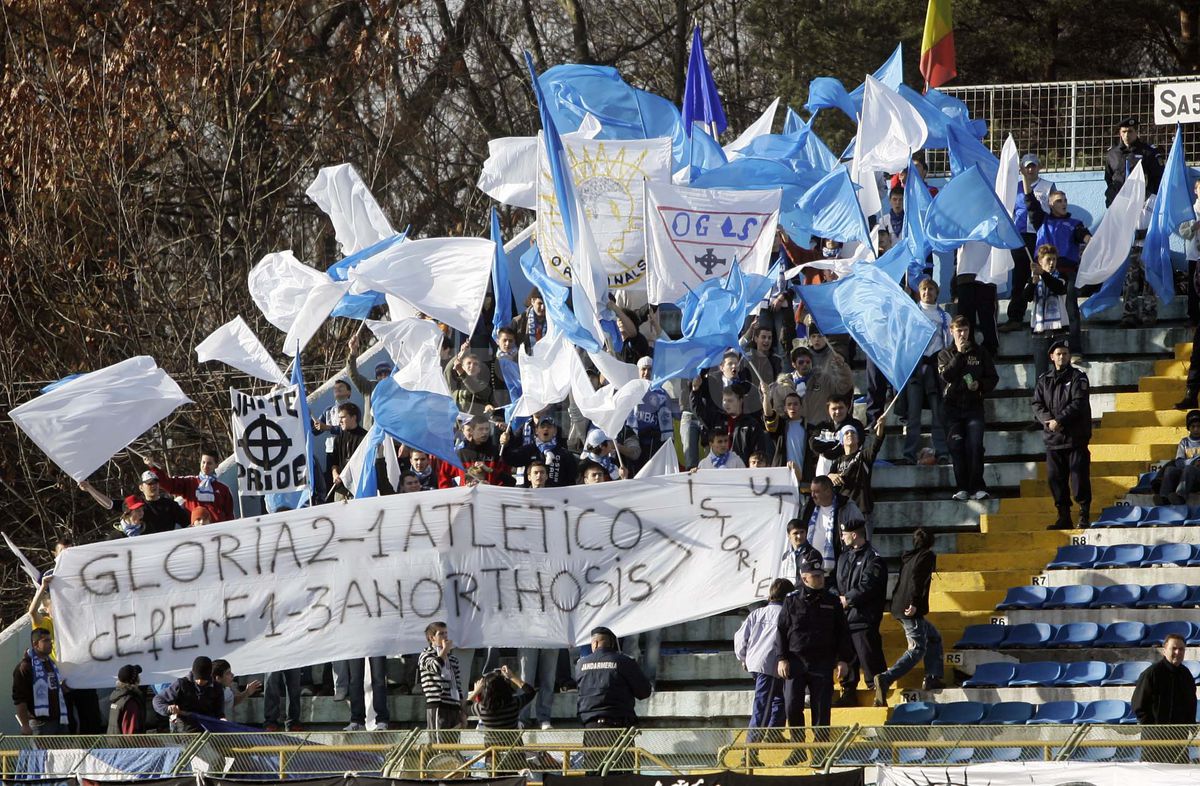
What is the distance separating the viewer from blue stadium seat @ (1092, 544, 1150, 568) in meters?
18.4

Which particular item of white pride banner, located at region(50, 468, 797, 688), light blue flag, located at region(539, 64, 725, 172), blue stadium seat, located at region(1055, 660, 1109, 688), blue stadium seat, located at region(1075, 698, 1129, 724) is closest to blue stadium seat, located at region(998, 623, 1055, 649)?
blue stadium seat, located at region(1055, 660, 1109, 688)

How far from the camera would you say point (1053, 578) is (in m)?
18.6

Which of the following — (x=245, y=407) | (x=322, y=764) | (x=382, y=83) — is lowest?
(x=322, y=764)

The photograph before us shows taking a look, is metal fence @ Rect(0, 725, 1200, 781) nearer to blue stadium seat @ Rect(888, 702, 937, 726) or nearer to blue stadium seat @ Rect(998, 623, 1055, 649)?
blue stadium seat @ Rect(888, 702, 937, 726)

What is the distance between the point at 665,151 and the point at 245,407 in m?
5.02

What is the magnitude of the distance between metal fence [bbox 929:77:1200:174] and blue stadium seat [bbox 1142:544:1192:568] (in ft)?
32.6

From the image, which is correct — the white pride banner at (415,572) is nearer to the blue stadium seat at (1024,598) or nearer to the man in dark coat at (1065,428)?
the blue stadium seat at (1024,598)

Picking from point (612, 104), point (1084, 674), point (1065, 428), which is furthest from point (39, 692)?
point (612, 104)

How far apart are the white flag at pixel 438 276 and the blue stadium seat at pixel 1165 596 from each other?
6.49 meters

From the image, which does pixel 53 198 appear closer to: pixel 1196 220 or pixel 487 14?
pixel 487 14

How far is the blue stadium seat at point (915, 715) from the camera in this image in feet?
54.8

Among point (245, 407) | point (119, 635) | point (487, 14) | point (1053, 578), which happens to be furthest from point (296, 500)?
point (487, 14)

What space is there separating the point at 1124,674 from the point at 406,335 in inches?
310

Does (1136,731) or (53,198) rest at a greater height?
(53,198)
